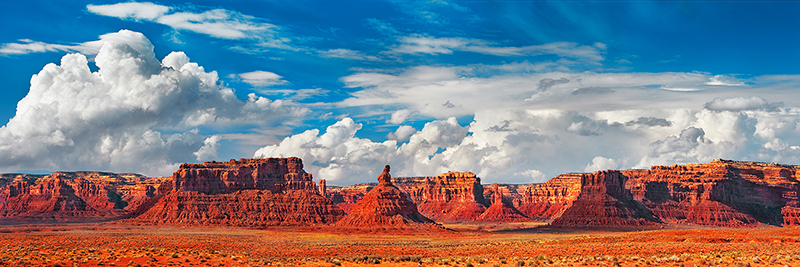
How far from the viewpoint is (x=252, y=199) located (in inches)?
7402

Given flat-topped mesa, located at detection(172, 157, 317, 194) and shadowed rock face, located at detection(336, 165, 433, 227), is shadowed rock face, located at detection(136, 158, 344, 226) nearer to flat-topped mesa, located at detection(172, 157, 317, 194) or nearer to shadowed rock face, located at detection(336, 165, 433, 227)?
flat-topped mesa, located at detection(172, 157, 317, 194)

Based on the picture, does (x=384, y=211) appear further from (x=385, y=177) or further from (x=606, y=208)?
(x=606, y=208)

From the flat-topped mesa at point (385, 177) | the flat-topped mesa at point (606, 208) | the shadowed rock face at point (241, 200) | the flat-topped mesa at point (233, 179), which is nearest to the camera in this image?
the flat-topped mesa at point (385, 177)

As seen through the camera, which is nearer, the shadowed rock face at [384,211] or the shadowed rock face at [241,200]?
the shadowed rock face at [384,211]

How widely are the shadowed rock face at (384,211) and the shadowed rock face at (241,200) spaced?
78.2ft

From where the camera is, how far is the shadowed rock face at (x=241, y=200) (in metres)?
177

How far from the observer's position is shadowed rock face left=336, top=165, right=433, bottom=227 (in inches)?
5827

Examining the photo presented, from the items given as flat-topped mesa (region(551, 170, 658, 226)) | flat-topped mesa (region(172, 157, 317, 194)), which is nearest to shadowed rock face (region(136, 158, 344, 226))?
flat-topped mesa (region(172, 157, 317, 194))

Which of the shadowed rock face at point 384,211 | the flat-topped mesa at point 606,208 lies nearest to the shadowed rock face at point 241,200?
the shadowed rock face at point 384,211

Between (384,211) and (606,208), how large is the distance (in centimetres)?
6800

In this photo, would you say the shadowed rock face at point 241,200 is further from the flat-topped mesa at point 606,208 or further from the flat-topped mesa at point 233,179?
the flat-topped mesa at point 606,208

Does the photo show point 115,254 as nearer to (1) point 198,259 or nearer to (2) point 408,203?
(1) point 198,259

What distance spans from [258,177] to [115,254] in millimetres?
136655

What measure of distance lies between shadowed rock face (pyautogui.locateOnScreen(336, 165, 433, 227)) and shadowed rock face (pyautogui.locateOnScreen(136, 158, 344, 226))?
23830mm
